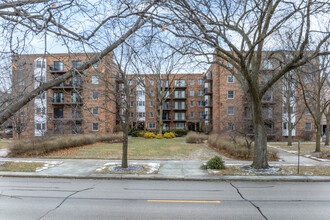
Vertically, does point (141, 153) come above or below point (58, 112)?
below

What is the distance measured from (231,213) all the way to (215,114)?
34.0 meters

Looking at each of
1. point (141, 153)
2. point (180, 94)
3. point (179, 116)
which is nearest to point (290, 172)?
point (141, 153)


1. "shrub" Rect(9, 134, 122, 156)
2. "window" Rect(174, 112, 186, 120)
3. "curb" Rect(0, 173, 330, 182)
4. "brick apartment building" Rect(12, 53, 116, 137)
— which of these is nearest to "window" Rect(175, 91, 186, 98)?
"window" Rect(174, 112, 186, 120)

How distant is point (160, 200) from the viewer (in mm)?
6773

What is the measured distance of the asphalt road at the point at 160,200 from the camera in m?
5.59

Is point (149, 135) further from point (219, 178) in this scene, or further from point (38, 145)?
point (219, 178)

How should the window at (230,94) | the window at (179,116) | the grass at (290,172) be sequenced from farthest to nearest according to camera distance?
1. the window at (179,116)
2. the window at (230,94)
3. the grass at (290,172)

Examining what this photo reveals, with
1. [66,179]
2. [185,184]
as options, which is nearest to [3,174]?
[66,179]

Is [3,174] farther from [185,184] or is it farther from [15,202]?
[185,184]

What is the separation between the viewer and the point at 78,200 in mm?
6699

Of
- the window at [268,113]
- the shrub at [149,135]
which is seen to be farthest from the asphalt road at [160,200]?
the shrub at [149,135]

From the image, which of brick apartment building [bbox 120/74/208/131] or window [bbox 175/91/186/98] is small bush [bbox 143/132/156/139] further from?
window [bbox 175/91/186/98]

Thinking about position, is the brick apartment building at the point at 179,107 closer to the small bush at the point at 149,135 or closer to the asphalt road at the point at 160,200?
the small bush at the point at 149,135

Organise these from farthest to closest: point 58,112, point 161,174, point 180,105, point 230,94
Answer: point 180,105, point 58,112, point 230,94, point 161,174
